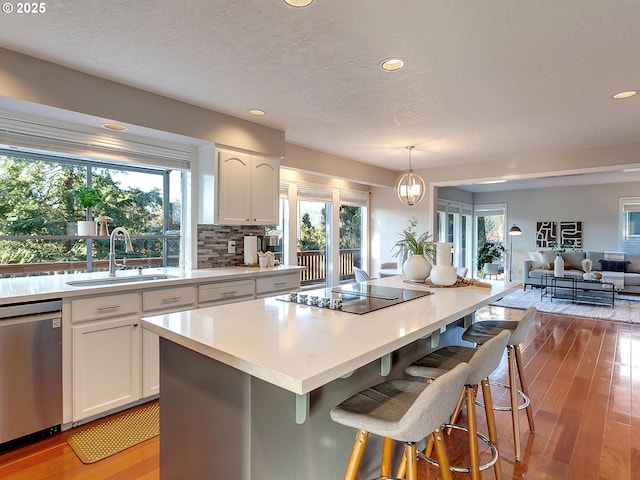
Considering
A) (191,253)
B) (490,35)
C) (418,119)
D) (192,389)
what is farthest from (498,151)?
(192,389)

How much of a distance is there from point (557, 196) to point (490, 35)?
28.6 feet

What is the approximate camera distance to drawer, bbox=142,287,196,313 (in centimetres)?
265

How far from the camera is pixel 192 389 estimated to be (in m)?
1.50

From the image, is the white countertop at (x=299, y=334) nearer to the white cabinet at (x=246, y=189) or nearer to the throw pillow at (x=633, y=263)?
the white cabinet at (x=246, y=189)

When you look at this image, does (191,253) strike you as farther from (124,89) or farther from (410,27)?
(410,27)

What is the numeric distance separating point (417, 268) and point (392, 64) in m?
1.53

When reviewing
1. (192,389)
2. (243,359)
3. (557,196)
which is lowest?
(192,389)

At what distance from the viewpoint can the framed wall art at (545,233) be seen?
9.16 metres

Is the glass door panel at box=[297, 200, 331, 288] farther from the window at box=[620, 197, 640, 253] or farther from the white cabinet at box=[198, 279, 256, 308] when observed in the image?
the window at box=[620, 197, 640, 253]

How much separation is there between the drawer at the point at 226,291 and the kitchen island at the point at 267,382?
1.28 metres

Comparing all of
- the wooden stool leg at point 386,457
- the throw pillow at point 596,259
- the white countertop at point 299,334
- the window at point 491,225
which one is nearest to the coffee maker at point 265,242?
the white countertop at point 299,334

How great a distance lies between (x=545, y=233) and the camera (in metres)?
9.25

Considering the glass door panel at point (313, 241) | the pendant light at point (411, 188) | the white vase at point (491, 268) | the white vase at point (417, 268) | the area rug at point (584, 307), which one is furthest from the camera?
the white vase at point (491, 268)

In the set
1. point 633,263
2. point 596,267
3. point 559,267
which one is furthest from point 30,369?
point 633,263
